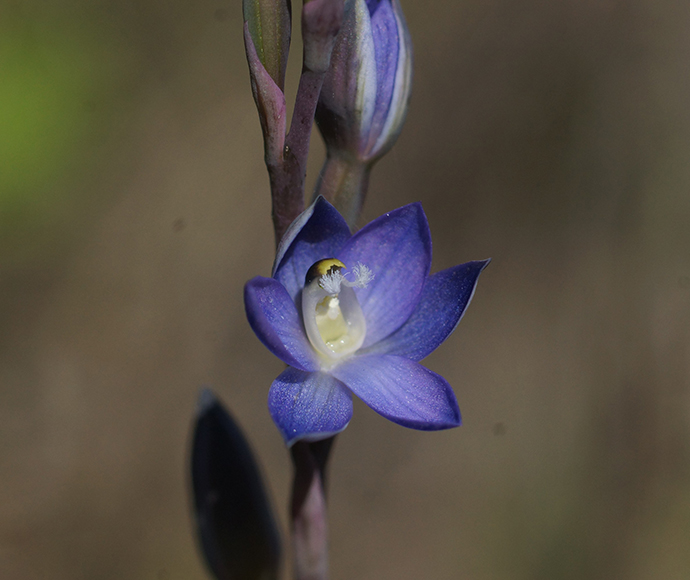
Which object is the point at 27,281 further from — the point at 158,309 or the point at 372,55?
the point at 372,55

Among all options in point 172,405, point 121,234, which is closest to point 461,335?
point 172,405

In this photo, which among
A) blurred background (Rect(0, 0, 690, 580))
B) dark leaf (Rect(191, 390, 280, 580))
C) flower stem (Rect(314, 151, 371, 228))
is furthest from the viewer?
blurred background (Rect(0, 0, 690, 580))

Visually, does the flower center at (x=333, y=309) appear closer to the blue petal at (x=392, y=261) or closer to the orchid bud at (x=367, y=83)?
the blue petal at (x=392, y=261)

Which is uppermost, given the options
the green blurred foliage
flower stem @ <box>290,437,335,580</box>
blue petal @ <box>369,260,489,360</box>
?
the green blurred foliage

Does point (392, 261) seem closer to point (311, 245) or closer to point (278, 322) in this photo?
point (311, 245)

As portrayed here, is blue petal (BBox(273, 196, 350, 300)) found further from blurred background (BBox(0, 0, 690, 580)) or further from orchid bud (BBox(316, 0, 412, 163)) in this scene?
blurred background (BBox(0, 0, 690, 580))

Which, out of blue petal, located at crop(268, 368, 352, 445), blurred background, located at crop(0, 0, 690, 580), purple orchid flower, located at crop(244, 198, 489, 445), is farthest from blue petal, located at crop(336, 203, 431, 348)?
blurred background, located at crop(0, 0, 690, 580)

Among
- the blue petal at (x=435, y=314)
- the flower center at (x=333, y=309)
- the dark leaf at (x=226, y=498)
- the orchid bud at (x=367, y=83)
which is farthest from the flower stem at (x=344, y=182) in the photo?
the dark leaf at (x=226, y=498)

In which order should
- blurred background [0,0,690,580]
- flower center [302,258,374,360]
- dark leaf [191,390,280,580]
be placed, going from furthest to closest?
1. blurred background [0,0,690,580]
2. dark leaf [191,390,280,580]
3. flower center [302,258,374,360]
